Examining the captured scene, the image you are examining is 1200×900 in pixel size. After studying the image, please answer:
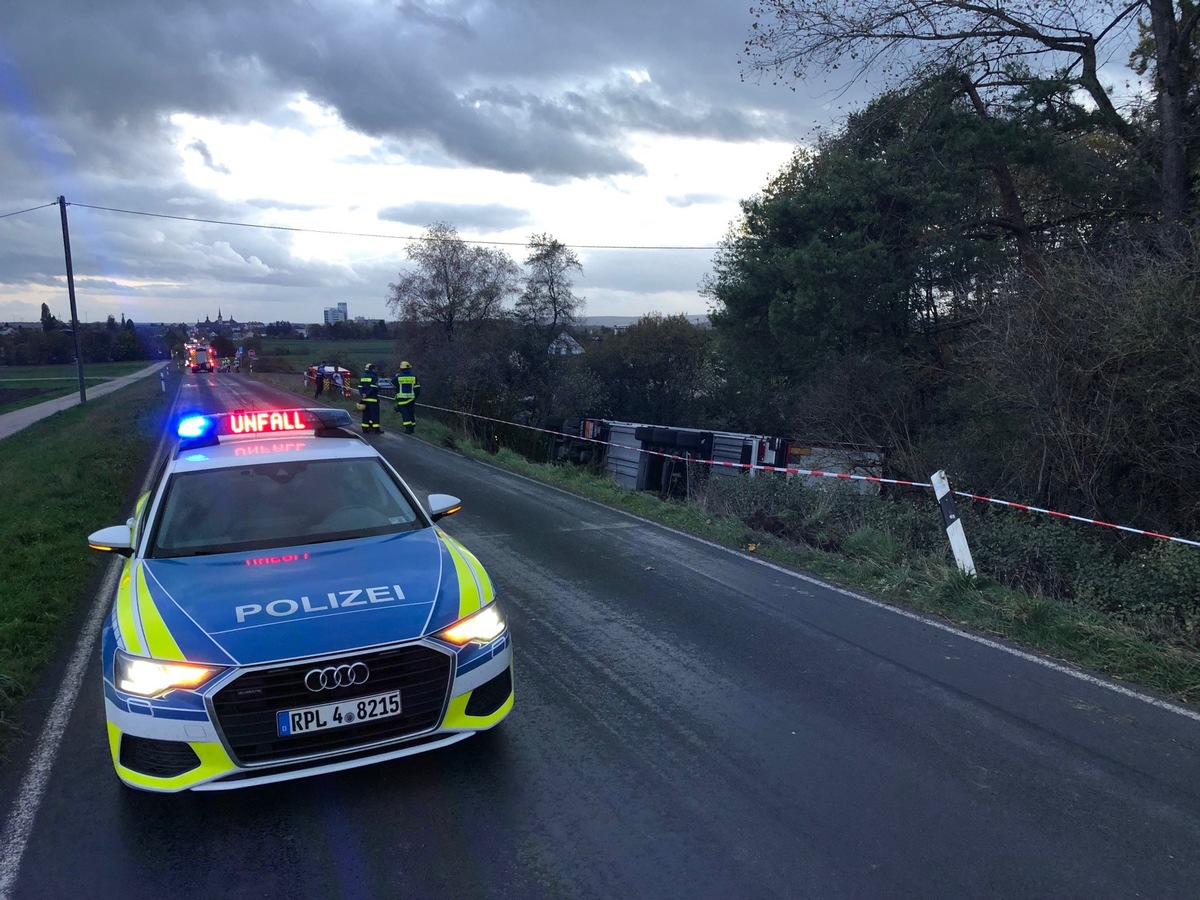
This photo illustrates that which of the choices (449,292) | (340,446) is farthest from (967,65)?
(449,292)

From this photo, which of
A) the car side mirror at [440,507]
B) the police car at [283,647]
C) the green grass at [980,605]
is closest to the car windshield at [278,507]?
the police car at [283,647]

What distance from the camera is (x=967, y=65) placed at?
15094 millimetres

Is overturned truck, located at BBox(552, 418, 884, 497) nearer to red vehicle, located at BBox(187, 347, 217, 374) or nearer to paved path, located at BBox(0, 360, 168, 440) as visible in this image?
paved path, located at BBox(0, 360, 168, 440)

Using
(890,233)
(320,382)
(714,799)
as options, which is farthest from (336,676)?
(320,382)

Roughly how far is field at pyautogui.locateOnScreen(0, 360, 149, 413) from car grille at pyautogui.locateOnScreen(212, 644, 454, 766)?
4871cm

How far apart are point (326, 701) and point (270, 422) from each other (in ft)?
11.5

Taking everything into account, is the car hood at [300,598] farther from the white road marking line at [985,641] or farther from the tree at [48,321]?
the tree at [48,321]

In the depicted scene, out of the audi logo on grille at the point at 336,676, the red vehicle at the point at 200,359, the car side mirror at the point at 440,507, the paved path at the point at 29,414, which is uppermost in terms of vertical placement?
the car side mirror at the point at 440,507

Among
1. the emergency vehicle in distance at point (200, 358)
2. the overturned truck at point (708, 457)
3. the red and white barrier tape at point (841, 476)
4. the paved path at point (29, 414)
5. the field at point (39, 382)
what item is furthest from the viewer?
the emergency vehicle in distance at point (200, 358)

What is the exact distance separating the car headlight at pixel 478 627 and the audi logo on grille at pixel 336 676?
38 centimetres

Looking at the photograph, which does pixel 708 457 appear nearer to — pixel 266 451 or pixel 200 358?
pixel 266 451

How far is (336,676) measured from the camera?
140 inches

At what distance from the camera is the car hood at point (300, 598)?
3596 mm

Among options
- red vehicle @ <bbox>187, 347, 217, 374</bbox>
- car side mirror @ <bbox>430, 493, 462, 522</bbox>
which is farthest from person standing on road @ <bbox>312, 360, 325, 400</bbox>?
red vehicle @ <bbox>187, 347, 217, 374</bbox>
